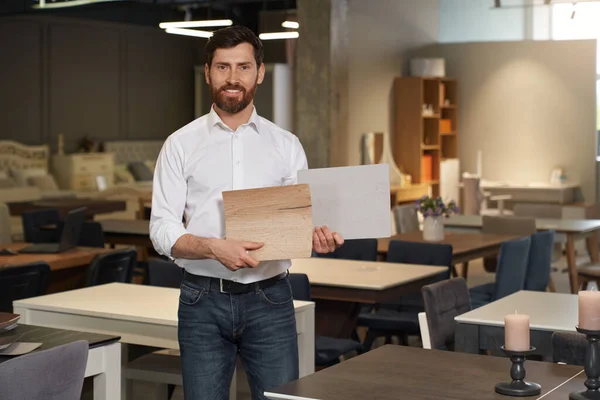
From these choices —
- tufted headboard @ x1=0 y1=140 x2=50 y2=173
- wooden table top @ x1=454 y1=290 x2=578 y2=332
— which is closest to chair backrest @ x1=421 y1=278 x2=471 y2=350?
wooden table top @ x1=454 y1=290 x2=578 y2=332

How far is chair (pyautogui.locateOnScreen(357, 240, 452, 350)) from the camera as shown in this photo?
6.24 m

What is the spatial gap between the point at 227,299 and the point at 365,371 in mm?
457

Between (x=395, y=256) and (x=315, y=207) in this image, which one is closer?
(x=315, y=207)

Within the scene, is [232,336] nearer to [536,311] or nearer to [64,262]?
[536,311]

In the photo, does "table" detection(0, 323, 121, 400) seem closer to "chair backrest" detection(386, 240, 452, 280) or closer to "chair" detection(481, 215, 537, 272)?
"chair backrest" detection(386, 240, 452, 280)

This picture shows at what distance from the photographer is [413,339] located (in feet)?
26.0

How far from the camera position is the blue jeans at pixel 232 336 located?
10.0ft

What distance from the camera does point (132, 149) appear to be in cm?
1791

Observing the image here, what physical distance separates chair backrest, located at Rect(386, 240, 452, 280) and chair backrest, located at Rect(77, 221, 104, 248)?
7.56 ft

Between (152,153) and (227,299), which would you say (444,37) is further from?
(227,299)

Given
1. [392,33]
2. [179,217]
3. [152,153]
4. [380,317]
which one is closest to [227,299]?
[179,217]

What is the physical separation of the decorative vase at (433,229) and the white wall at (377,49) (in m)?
4.92

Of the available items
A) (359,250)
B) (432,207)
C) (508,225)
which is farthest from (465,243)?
(359,250)

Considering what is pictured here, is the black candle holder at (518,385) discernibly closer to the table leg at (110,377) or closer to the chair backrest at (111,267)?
the table leg at (110,377)
